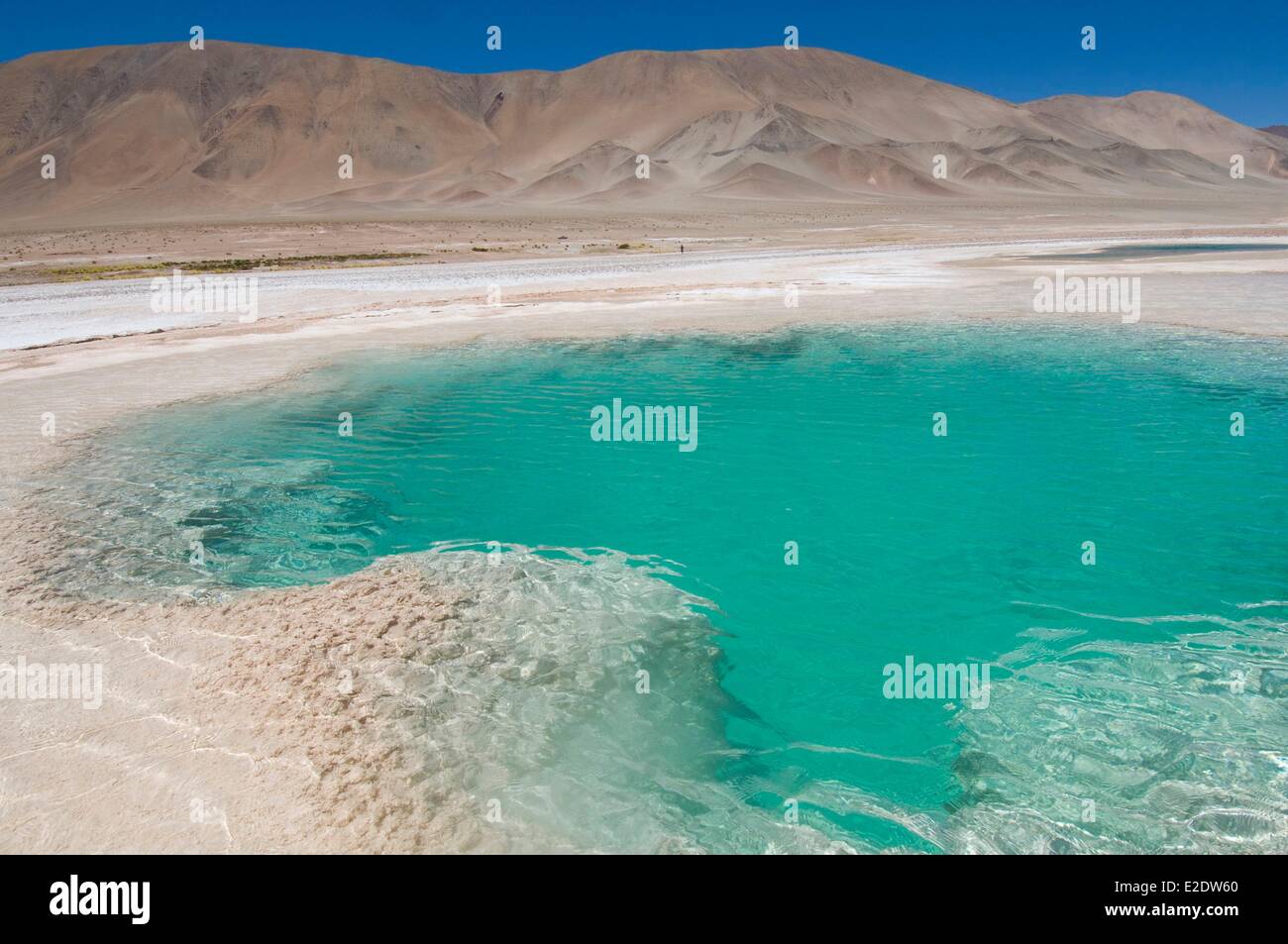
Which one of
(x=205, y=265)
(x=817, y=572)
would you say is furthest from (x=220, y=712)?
(x=205, y=265)

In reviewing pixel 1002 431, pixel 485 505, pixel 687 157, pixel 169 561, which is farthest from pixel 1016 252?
pixel 687 157

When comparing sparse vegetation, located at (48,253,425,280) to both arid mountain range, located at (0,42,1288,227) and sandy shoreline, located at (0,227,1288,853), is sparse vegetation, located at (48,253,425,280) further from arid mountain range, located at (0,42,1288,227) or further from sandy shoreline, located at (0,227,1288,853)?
arid mountain range, located at (0,42,1288,227)

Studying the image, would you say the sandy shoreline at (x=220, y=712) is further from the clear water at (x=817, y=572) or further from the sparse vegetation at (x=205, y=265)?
the sparse vegetation at (x=205, y=265)

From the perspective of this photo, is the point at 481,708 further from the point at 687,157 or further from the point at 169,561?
Result: the point at 687,157

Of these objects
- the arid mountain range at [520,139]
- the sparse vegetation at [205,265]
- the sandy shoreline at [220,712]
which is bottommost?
the sandy shoreline at [220,712]

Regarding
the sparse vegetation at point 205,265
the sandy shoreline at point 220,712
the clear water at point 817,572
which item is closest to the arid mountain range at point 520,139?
the sparse vegetation at point 205,265

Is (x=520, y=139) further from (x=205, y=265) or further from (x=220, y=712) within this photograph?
(x=220, y=712)
